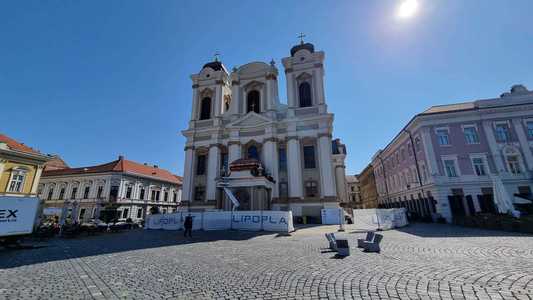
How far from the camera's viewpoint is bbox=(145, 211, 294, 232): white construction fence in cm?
A: 1638

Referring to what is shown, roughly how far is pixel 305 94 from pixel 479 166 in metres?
20.8

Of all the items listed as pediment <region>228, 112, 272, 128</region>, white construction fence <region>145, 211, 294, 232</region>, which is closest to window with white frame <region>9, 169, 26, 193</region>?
white construction fence <region>145, 211, 294, 232</region>

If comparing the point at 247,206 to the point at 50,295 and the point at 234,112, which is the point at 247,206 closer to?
the point at 234,112

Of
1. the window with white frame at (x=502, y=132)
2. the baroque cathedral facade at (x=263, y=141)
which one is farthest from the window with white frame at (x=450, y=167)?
the baroque cathedral facade at (x=263, y=141)

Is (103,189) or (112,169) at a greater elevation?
(112,169)

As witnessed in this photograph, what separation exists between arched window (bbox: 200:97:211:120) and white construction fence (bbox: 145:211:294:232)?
17062 mm

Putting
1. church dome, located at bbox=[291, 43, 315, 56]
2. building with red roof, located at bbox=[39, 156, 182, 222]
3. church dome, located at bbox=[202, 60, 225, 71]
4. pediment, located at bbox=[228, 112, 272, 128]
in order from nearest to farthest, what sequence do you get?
pediment, located at bbox=[228, 112, 272, 128] → church dome, located at bbox=[291, 43, 315, 56] → church dome, located at bbox=[202, 60, 225, 71] → building with red roof, located at bbox=[39, 156, 182, 222]

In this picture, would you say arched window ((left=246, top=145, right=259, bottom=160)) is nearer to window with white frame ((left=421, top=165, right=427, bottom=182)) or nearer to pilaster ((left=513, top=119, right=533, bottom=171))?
window with white frame ((left=421, top=165, right=427, bottom=182))

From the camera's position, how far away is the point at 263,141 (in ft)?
92.5

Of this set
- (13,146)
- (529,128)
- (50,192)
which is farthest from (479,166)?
(50,192)

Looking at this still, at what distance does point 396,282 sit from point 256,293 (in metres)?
3.04

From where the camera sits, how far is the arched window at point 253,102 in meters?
31.8

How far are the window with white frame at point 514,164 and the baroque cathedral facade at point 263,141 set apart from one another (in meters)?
17.6

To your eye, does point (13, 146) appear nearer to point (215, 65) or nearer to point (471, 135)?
point (215, 65)
